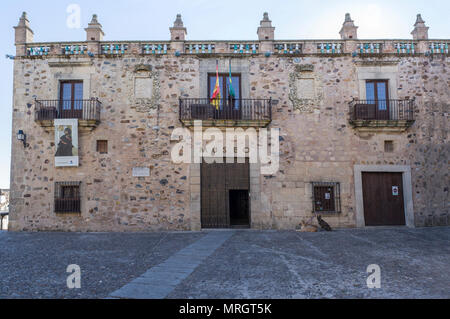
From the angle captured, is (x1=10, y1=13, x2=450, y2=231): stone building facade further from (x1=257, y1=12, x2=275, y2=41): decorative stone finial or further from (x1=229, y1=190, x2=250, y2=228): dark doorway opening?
(x1=229, y1=190, x2=250, y2=228): dark doorway opening

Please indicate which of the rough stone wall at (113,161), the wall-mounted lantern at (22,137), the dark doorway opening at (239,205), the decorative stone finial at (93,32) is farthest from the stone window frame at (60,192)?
the dark doorway opening at (239,205)

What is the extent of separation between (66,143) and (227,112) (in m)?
6.30

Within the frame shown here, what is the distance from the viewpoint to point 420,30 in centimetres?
1161

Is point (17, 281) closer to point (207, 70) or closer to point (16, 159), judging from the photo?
point (16, 159)

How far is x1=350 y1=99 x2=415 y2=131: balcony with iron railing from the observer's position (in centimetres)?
1079

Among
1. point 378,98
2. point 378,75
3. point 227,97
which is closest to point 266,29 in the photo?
point 227,97

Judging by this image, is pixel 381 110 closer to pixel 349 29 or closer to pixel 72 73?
pixel 349 29

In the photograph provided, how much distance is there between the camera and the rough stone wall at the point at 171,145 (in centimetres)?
1066

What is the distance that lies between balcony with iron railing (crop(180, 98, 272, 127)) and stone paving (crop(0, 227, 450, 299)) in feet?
13.8

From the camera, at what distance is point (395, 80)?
11305 mm

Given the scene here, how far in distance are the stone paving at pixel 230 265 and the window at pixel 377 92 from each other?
5.22m

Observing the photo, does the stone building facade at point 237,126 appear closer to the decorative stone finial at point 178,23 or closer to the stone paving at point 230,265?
the decorative stone finial at point 178,23

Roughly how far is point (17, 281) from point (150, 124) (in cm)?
731
